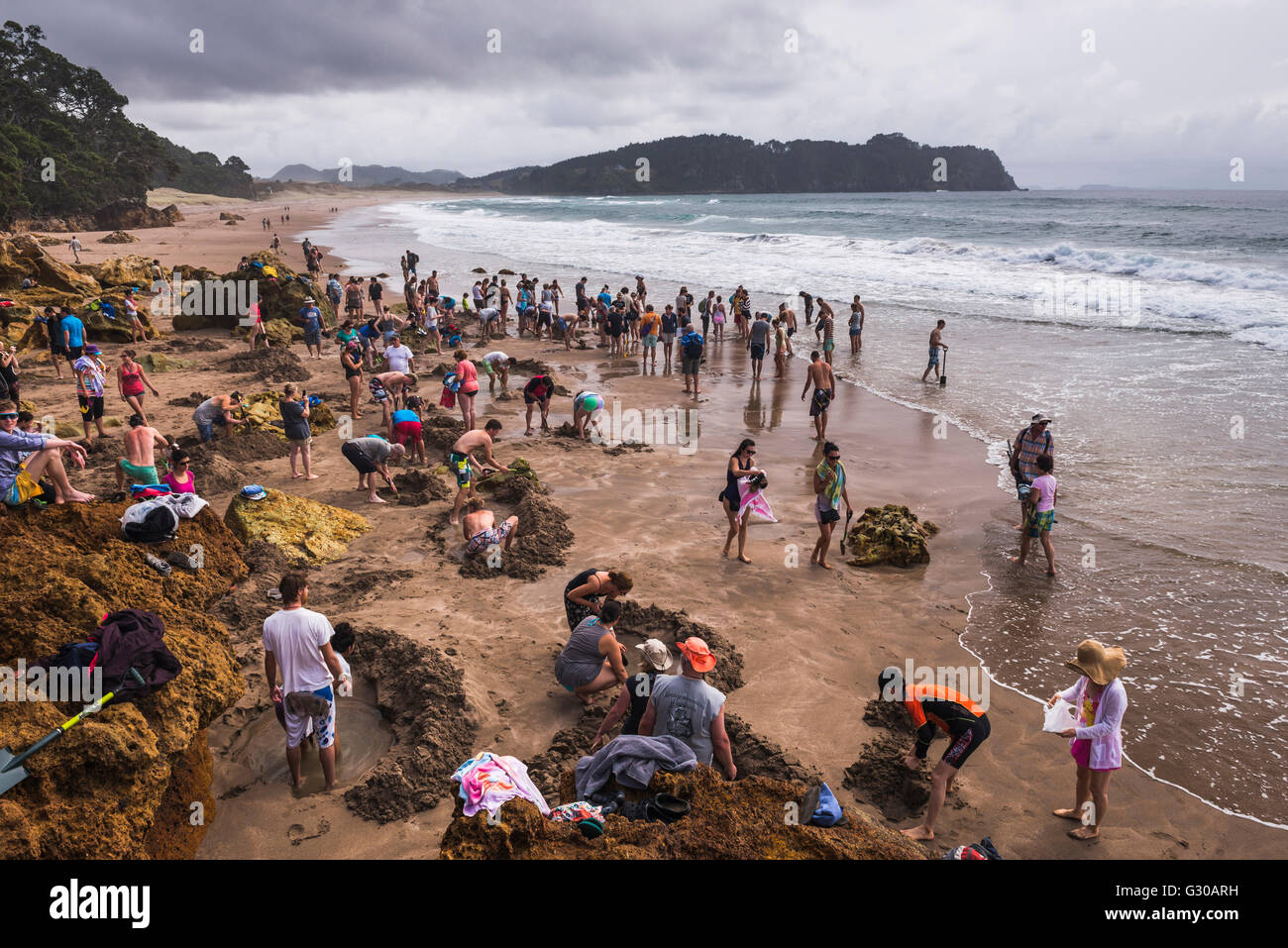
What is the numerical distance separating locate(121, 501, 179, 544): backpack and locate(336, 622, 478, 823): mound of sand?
2.08m

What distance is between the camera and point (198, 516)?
25.9 feet

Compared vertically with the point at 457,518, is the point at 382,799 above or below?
below

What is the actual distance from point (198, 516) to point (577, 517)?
14.8 feet

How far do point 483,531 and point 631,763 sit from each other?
4814 millimetres

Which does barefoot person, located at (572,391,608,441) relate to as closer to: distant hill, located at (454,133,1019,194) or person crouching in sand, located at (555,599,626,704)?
person crouching in sand, located at (555,599,626,704)

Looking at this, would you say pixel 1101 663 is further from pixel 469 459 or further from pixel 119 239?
pixel 119 239

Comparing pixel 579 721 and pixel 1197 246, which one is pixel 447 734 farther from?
pixel 1197 246

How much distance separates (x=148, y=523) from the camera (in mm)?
7074

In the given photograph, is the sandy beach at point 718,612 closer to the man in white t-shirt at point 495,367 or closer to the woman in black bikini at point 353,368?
the woman in black bikini at point 353,368

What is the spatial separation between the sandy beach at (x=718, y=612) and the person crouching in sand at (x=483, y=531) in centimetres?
38

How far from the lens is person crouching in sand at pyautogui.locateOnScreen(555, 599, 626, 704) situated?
638 cm

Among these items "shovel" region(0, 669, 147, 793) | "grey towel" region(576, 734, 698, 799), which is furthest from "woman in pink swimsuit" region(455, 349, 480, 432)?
"grey towel" region(576, 734, 698, 799)

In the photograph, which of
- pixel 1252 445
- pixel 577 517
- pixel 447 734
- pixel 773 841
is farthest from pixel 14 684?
pixel 1252 445

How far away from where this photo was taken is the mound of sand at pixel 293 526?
8695 millimetres
